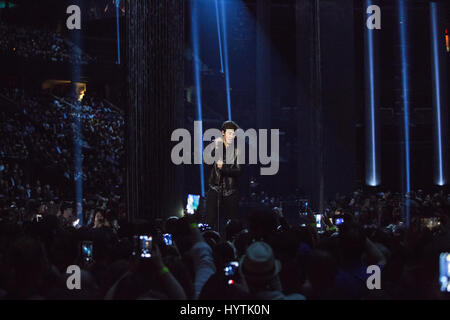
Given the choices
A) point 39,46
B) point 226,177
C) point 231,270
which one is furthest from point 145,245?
point 39,46

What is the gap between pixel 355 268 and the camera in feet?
15.2

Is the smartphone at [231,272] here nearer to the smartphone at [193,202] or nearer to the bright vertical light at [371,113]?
the smartphone at [193,202]

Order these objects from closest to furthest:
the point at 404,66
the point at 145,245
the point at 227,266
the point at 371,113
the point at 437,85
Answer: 1. the point at 227,266
2. the point at 145,245
3. the point at 371,113
4. the point at 437,85
5. the point at 404,66

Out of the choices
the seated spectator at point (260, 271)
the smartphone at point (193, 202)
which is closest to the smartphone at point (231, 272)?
the seated spectator at point (260, 271)

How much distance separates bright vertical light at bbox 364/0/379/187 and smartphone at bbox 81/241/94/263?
60.2ft

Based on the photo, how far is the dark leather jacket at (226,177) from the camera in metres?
→ 9.76

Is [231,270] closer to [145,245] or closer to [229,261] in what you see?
[229,261]

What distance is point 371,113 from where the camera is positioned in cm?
2298

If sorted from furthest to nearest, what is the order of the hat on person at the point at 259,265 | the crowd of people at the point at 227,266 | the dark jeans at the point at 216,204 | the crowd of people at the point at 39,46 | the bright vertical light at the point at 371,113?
the crowd of people at the point at 39,46 → the bright vertical light at the point at 371,113 → the dark jeans at the point at 216,204 → the crowd of people at the point at 227,266 → the hat on person at the point at 259,265

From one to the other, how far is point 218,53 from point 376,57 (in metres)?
7.08

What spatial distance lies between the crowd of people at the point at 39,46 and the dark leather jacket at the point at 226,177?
18394 millimetres

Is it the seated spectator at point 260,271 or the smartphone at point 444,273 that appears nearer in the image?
the seated spectator at point 260,271

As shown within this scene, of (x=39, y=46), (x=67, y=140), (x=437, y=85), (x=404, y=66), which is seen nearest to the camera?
(x=67, y=140)

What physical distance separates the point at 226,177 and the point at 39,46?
19.8m
